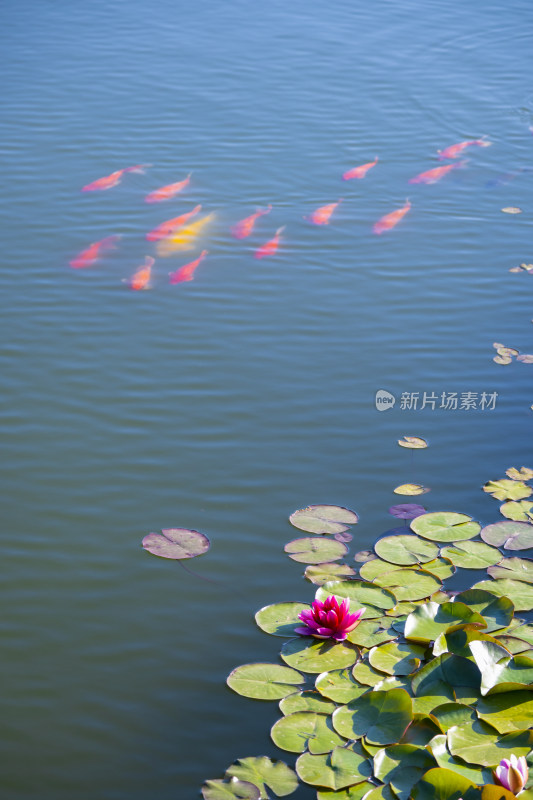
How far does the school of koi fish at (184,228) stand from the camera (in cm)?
520

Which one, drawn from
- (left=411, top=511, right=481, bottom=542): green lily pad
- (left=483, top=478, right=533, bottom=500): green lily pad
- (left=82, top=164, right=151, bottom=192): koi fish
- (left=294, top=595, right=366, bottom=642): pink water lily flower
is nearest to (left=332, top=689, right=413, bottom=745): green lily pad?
(left=294, top=595, right=366, bottom=642): pink water lily flower

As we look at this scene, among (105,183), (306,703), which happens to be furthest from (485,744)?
(105,183)

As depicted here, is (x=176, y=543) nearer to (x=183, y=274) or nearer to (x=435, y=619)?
(x=435, y=619)

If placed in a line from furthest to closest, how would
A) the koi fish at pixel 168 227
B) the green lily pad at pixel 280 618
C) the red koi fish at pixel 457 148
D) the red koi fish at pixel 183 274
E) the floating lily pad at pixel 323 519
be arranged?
the red koi fish at pixel 457 148, the koi fish at pixel 168 227, the red koi fish at pixel 183 274, the floating lily pad at pixel 323 519, the green lily pad at pixel 280 618

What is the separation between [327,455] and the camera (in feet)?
12.2

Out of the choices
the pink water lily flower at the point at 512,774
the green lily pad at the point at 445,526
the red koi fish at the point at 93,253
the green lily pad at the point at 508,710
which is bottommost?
the green lily pad at the point at 508,710

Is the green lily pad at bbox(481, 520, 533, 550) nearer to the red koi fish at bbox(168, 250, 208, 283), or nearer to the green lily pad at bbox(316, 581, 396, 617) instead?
the green lily pad at bbox(316, 581, 396, 617)

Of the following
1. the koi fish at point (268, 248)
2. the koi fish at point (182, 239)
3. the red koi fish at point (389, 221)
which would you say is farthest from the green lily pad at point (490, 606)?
the red koi fish at point (389, 221)

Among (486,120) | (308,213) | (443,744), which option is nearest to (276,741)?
(443,744)

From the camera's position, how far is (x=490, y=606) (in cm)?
272

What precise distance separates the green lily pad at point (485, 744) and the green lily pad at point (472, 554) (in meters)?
0.85

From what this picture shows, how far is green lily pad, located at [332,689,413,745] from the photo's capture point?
88.8 inches

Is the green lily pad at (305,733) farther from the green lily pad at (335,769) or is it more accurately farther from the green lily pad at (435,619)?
the green lily pad at (435,619)

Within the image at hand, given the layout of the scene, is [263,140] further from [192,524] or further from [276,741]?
[276,741]
